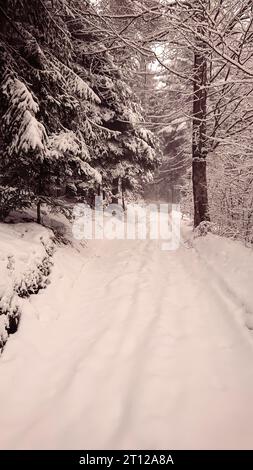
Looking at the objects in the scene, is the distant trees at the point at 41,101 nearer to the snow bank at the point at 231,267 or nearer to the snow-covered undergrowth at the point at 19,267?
the snow-covered undergrowth at the point at 19,267

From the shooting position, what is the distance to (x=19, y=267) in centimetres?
500

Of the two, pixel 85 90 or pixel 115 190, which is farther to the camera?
pixel 115 190

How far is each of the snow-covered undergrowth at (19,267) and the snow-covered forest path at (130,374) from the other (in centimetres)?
25

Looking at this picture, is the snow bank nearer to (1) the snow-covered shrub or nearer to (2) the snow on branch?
(2) the snow on branch

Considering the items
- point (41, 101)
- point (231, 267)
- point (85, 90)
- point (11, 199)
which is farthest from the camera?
point (85, 90)

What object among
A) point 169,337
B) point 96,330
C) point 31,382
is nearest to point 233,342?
point 169,337

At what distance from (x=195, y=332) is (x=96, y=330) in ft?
4.82

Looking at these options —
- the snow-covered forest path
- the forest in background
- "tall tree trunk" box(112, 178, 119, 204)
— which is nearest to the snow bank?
the snow-covered forest path

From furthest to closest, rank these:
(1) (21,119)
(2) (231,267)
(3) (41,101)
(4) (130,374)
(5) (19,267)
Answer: (3) (41,101), (2) (231,267), (1) (21,119), (5) (19,267), (4) (130,374)

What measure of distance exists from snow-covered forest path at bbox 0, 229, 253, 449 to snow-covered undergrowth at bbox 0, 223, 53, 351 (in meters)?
0.25

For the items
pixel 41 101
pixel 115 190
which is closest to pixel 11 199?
pixel 41 101

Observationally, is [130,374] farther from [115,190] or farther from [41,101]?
[115,190]

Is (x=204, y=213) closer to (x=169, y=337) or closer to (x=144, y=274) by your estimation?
(x=144, y=274)

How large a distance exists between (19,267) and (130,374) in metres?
2.52
